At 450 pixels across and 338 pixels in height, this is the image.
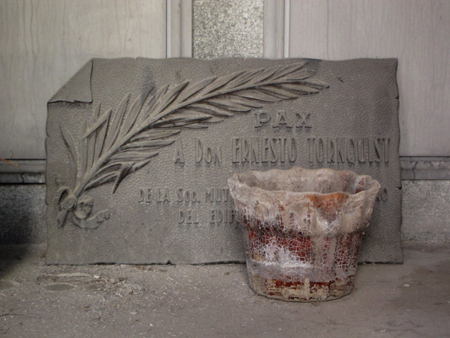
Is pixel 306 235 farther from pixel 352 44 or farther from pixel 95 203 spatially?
pixel 352 44

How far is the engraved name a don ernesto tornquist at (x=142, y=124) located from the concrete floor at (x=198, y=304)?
0.43m

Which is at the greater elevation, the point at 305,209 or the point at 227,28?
the point at 227,28

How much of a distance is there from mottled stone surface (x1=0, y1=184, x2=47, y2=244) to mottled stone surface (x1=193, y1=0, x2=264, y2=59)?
136cm

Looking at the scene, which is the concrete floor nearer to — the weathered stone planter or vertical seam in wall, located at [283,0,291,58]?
the weathered stone planter

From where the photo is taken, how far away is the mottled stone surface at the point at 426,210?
3.30m

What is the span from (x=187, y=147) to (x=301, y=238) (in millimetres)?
967

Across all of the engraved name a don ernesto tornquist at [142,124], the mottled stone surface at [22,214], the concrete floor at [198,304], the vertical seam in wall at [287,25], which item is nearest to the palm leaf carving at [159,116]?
the engraved name a don ernesto tornquist at [142,124]

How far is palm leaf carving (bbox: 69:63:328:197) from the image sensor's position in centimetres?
293

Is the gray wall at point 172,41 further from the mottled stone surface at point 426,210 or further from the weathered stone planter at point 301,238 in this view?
the weathered stone planter at point 301,238

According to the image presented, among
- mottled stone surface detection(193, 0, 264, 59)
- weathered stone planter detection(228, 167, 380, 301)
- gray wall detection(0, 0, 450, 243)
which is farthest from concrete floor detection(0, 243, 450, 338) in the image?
mottled stone surface detection(193, 0, 264, 59)

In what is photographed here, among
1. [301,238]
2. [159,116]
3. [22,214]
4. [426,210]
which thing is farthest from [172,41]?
[426,210]

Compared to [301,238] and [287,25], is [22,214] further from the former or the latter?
[287,25]

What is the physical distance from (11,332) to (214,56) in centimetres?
196

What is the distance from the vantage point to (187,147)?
9.71 ft
